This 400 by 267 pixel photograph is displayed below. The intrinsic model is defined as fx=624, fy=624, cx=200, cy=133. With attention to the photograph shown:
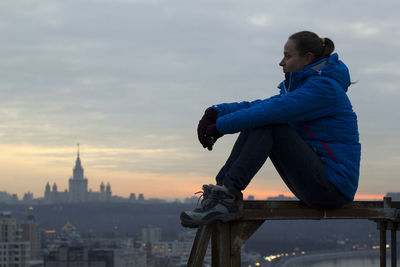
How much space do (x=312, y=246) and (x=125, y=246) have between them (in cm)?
3875

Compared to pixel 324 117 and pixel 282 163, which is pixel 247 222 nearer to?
pixel 282 163

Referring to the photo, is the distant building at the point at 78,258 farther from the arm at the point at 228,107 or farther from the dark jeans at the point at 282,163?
the dark jeans at the point at 282,163

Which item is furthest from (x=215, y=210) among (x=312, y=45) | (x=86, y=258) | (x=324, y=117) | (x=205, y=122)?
(x=86, y=258)

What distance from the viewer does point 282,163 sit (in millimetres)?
3484

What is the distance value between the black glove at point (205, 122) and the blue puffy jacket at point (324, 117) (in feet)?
0.51

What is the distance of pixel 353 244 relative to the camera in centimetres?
12644

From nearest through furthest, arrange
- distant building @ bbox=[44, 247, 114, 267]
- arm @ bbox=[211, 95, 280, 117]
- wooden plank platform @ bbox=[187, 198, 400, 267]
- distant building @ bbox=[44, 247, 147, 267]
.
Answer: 1. wooden plank platform @ bbox=[187, 198, 400, 267]
2. arm @ bbox=[211, 95, 280, 117]
3. distant building @ bbox=[44, 247, 114, 267]
4. distant building @ bbox=[44, 247, 147, 267]

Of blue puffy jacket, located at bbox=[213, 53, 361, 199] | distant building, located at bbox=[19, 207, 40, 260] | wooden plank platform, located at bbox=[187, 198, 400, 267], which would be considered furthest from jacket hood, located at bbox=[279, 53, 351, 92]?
distant building, located at bbox=[19, 207, 40, 260]

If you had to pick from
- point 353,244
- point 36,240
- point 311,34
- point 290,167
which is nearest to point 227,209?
point 290,167

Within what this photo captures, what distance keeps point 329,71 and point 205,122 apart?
2.52 ft

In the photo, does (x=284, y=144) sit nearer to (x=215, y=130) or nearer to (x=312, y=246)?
(x=215, y=130)

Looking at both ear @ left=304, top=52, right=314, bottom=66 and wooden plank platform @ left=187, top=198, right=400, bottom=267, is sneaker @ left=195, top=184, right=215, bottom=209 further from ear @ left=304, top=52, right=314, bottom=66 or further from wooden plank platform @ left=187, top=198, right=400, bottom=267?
ear @ left=304, top=52, right=314, bottom=66

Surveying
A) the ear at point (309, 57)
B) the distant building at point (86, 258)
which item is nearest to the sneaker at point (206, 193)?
the ear at point (309, 57)

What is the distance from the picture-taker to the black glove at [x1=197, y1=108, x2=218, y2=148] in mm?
3592
